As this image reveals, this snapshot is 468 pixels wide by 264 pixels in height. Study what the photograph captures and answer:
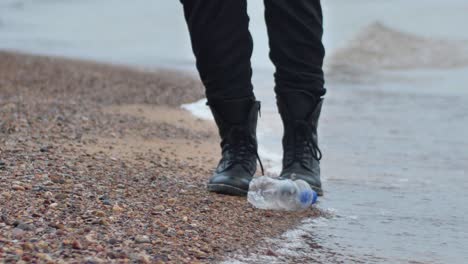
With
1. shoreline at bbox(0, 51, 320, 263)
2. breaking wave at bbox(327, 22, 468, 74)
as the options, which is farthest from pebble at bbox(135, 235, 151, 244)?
breaking wave at bbox(327, 22, 468, 74)

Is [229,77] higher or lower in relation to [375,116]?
higher

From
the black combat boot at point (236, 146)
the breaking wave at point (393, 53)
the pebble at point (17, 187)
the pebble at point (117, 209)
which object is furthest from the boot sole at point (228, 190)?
the breaking wave at point (393, 53)

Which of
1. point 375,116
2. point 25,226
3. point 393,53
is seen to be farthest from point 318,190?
point 393,53

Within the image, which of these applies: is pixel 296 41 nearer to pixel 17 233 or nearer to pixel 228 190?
pixel 228 190

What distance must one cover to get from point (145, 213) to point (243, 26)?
768 millimetres

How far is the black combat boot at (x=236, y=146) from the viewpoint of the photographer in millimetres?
3000

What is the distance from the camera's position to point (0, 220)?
2271 millimetres

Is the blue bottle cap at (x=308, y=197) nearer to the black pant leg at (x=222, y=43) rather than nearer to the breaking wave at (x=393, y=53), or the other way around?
the black pant leg at (x=222, y=43)

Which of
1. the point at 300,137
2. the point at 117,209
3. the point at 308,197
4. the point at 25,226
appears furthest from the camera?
the point at 300,137

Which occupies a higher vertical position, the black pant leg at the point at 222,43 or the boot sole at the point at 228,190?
the black pant leg at the point at 222,43

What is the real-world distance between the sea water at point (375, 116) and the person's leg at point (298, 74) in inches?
7.2

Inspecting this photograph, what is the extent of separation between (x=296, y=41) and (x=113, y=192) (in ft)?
2.58

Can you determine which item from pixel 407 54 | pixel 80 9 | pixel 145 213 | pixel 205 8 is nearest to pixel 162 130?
pixel 205 8

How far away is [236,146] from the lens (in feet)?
10.1
